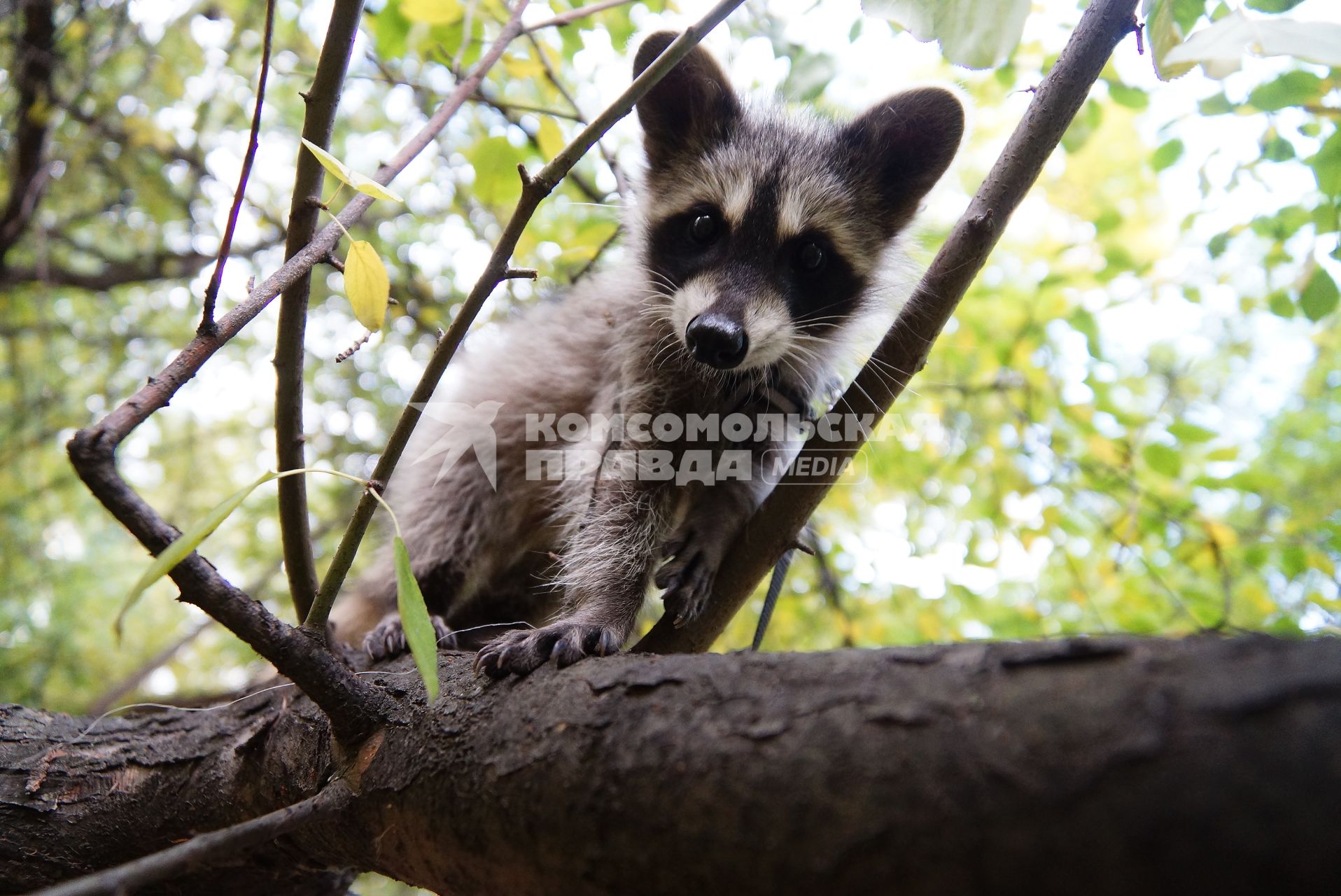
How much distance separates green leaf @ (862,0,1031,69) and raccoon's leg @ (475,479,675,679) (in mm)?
1547

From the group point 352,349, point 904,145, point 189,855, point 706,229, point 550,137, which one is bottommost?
point 189,855

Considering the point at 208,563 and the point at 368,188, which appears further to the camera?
the point at 368,188

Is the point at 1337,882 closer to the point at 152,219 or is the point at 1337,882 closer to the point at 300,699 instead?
the point at 300,699

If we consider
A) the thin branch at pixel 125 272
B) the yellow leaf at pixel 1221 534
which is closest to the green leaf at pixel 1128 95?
the yellow leaf at pixel 1221 534

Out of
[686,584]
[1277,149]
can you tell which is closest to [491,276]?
[686,584]

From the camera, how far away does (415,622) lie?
1287 mm

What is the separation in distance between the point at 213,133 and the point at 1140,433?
553 cm

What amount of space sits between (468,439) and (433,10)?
1633 mm

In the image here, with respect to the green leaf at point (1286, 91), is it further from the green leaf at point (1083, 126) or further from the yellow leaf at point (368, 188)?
the yellow leaf at point (368, 188)

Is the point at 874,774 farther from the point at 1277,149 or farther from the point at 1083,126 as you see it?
the point at 1083,126

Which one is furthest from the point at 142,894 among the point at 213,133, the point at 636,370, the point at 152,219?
the point at 152,219

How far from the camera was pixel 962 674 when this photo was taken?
104cm

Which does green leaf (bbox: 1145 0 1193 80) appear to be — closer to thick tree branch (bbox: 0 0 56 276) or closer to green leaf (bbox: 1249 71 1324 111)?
green leaf (bbox: 1249 71 1324 111)

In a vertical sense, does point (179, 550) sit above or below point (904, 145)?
below
